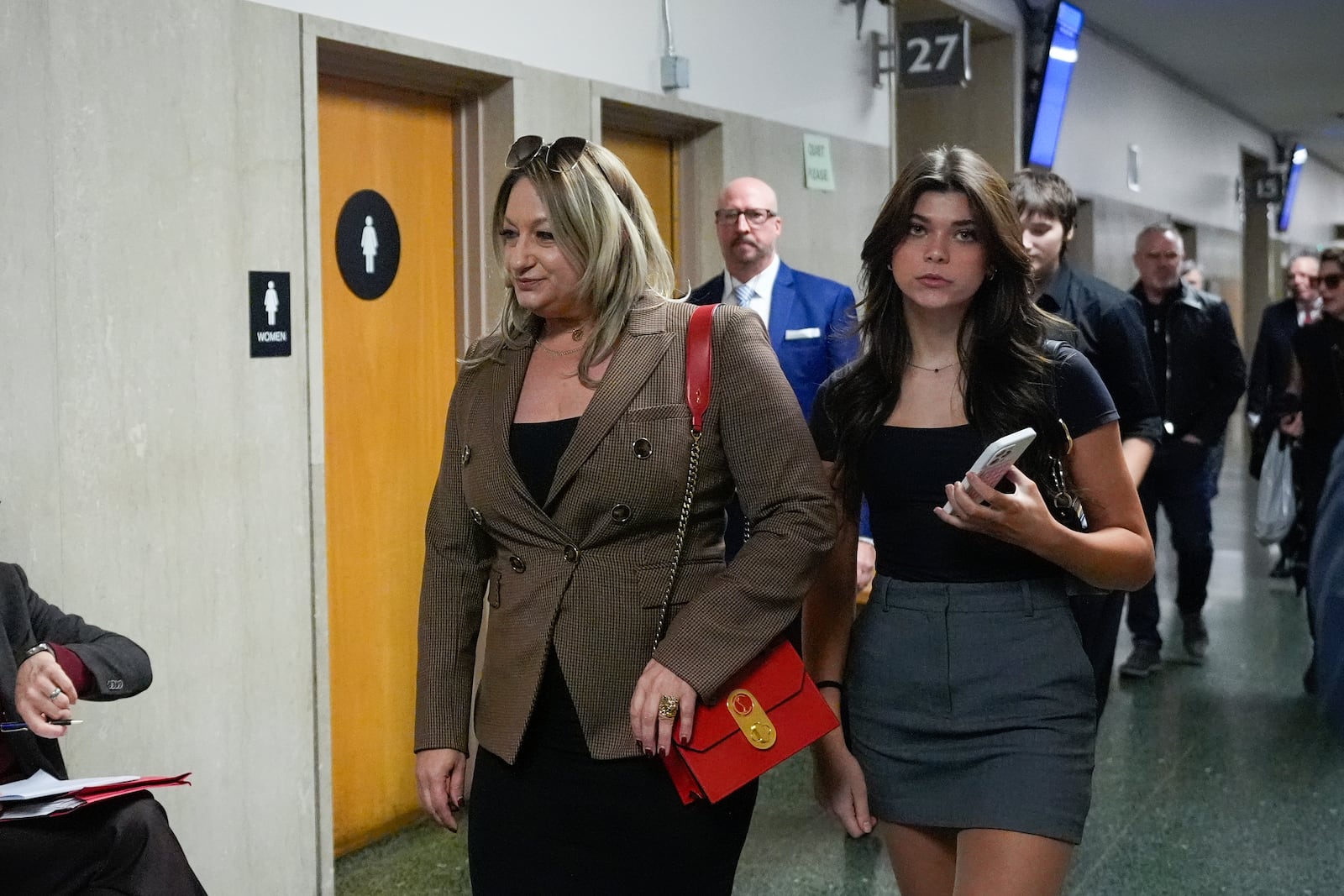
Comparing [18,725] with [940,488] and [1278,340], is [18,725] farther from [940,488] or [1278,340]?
[1278,340]

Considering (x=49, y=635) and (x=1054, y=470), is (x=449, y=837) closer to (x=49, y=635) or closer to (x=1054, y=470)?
(x=49, y=635)

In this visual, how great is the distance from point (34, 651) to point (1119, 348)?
7.94 feet

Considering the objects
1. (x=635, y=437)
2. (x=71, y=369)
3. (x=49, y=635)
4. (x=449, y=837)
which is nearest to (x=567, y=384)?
(x=635, y=437)

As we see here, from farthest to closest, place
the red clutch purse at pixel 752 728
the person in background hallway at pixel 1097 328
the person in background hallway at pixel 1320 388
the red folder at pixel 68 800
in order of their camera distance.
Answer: the person in background hallway at pixel 1320 388 < the person in background hallway at pixel 1097 328 < the red folder at pixel 68 800 < the red clutch purse at pixel 752 728

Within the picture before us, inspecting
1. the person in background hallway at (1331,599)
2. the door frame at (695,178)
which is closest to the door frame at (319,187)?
the door frame at (695,178)

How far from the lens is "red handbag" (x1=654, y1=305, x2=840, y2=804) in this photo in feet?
6.46

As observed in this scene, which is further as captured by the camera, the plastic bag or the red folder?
the plastic bag

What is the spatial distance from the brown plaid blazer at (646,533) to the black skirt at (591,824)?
4 cm

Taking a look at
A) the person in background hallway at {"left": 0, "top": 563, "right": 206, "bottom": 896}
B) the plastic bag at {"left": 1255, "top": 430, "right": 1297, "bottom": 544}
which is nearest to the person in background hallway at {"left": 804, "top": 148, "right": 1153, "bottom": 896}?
the person in background hallway at {"left": 0, "top": 563, "right": 206, "bottom": 896}

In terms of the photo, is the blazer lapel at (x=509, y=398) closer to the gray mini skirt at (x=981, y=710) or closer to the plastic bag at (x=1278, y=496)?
Answer: the gray mini skirt at (x=981, y=710)

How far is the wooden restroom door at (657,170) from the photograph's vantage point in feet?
17.4

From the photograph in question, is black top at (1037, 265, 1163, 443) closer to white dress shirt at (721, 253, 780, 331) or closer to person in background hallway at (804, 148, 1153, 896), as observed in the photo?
white dress shirt at (721, 253, 780, 331)

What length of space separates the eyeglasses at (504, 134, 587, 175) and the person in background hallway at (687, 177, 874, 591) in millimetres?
1903

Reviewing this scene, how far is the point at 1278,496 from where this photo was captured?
683 centimetres
